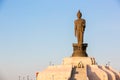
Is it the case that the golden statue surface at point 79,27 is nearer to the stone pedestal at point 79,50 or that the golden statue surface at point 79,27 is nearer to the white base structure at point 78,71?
the stone pedestal at point 79,50

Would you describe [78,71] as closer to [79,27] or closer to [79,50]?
[79,50]

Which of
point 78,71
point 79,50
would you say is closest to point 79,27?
point 79,50

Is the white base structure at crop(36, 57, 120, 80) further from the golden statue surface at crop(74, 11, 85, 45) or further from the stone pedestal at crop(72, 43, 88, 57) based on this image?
the golden statue surface at crop(74, 11, 85, 45)

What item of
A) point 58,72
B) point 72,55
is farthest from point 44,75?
point 72,55

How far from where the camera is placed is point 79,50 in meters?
32.9

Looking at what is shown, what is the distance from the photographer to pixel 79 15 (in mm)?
34406

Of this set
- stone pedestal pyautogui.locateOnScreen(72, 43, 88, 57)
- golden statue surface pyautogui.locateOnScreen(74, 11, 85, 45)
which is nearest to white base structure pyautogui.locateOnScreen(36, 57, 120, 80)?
stone pedestal pyautogui.locateOnScreen(72, 43, 88, 57)

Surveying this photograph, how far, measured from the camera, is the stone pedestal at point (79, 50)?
32.7 metres

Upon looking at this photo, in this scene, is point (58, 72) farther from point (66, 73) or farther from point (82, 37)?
point (82, 37)

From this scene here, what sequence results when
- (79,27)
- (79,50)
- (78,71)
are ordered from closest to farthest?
(78,71), (79,50), (79,27)

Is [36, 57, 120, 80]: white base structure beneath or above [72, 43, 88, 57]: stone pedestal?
beneath

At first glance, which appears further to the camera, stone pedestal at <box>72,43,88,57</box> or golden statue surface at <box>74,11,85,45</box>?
golden statue surface at <box>74,11,85,45</box>

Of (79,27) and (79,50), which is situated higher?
(79,27)

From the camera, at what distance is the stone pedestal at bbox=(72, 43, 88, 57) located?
32719mm
